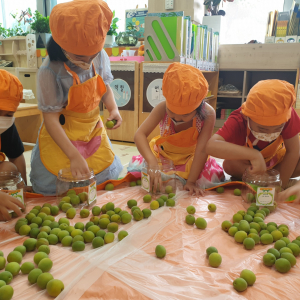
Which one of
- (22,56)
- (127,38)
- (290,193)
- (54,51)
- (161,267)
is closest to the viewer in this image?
(161,267)

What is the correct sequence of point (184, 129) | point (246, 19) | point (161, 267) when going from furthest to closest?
point (246, 19), point (184, 129), point (161, 267)

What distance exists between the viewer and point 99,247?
106 cm

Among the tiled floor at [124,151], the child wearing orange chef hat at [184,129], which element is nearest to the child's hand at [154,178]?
the child wearing orange chef hat at [184,129]

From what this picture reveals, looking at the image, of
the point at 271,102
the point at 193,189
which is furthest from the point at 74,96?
the point at 271,102

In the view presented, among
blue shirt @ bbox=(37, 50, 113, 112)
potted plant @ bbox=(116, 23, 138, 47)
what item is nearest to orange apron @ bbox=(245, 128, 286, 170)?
blue shirt @ bbox=(37, 50, 113, 112)

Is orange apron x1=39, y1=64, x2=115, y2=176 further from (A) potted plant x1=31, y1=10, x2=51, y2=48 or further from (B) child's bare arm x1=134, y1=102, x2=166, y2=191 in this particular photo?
(A) potted plant x1=31, y1=10, x2=51, y2=48

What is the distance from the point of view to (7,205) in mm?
1205

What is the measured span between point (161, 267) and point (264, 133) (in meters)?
0.83

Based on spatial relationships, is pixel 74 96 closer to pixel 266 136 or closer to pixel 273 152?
pixel 266 136

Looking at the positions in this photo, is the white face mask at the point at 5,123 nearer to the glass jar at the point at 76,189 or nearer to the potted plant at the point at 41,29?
the glass jar at the point at 76,189

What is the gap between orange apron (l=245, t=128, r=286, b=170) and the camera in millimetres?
1568

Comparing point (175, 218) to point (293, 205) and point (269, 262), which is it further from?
point (293, 205)

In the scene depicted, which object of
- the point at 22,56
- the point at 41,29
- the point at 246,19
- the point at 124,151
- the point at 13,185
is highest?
the point at 246,19

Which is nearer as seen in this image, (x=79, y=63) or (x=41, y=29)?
(x=79, y=63)
